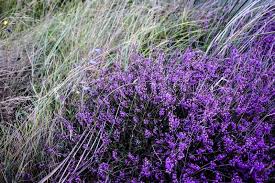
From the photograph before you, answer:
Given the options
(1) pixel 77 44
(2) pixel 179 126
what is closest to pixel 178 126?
(2) pixel 179 126

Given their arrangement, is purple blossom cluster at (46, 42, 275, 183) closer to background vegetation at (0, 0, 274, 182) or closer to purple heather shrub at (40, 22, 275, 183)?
purple heather shrub at (40, 22, 275, 183)

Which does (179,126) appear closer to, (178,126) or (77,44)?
(178,126)

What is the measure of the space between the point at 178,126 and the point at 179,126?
16mm

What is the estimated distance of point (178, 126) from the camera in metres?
1.81

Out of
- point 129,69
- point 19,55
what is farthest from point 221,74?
point 19,55

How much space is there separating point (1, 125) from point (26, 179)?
416mm

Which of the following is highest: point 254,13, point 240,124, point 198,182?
point 254,13

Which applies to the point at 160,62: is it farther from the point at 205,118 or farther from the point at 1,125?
the point at 1,125

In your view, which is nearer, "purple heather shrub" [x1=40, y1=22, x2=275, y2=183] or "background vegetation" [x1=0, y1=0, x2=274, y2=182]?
"purple heather shrub" [x1=40, y1=22, x2=275, y2=183]

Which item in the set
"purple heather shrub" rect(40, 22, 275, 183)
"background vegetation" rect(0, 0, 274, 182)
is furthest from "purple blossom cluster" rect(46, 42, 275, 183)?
"background vegetation" rect(0, 0, 274, 182)

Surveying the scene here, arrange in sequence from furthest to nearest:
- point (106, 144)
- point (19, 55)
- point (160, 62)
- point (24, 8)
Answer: point (24, 8) < point (19, 55) < point (160, 62) < point (106, 144)

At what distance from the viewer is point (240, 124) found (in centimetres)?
177

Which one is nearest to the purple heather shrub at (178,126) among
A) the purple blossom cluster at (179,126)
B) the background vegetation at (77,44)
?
the purple blossom cluster at (179,126)

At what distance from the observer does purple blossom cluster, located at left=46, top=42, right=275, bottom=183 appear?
1.69 meters
